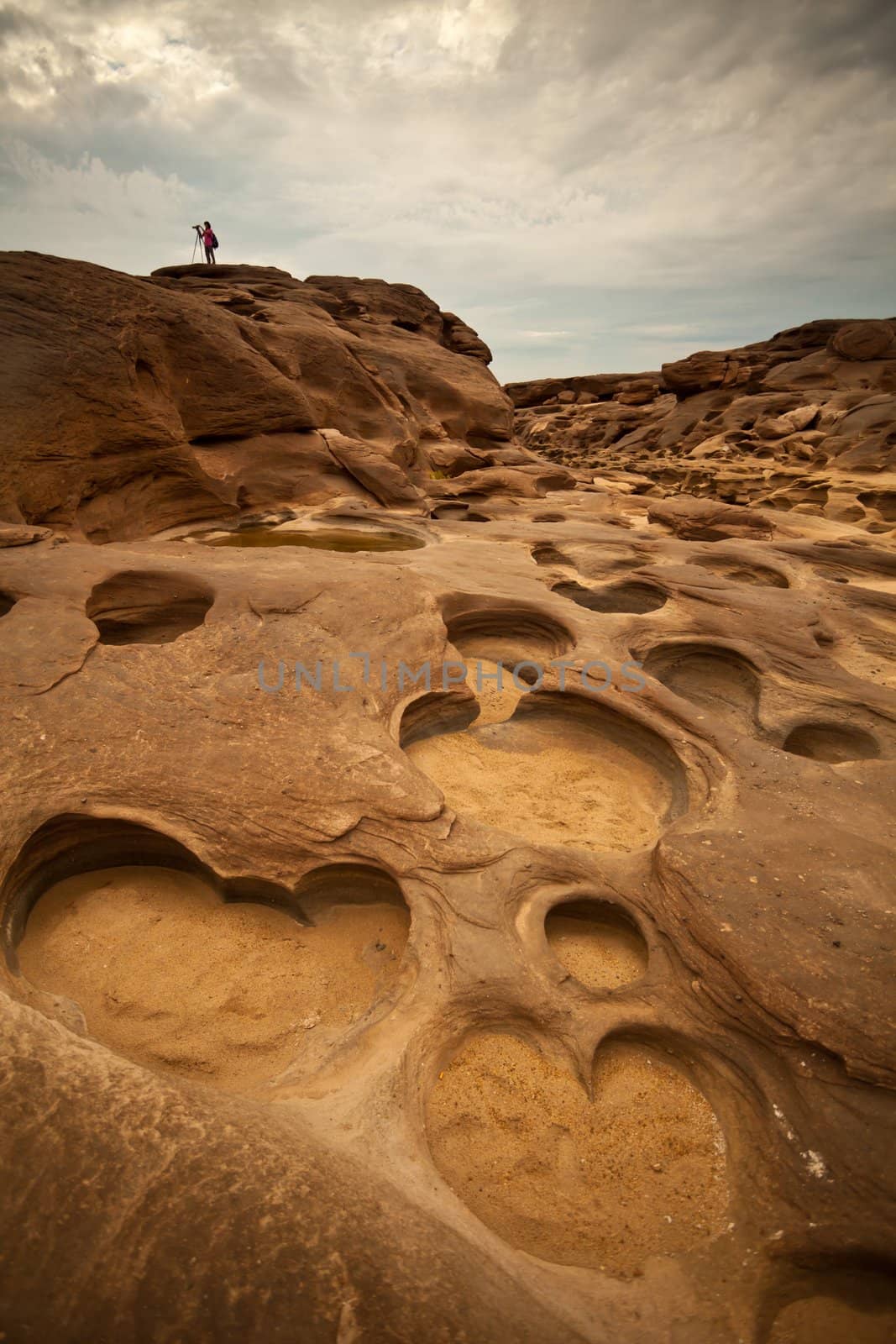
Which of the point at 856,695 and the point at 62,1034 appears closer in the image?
the point at 62,1034

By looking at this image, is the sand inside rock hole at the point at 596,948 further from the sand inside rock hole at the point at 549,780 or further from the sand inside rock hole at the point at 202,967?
the sand inside rock hole at the point at 202,967

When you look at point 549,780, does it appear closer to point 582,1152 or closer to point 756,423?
point 582,1152

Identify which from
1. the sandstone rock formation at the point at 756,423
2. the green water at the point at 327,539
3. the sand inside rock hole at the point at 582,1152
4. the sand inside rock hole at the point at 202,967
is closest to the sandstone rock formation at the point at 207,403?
the green water at the point at 327,539

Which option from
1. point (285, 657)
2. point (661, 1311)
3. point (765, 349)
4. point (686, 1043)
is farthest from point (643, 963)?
point (765, 349)

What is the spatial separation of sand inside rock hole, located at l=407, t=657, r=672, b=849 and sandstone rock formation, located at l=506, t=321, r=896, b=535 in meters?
10.1

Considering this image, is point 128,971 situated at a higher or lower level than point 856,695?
lower

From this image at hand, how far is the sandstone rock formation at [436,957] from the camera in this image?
161 cm

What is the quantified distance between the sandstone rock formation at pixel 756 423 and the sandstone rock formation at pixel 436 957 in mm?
9209

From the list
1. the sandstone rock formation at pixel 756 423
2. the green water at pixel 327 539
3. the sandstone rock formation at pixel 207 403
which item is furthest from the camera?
the sandstone rock formation at pixel 756 423

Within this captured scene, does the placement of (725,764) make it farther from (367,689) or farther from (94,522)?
(94,522)

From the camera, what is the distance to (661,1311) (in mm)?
1756

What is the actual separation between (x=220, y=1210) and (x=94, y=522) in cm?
919

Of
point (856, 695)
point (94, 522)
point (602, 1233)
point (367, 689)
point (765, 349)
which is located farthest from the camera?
point (765, 349)

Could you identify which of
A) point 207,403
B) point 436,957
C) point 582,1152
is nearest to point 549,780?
point 436,957
